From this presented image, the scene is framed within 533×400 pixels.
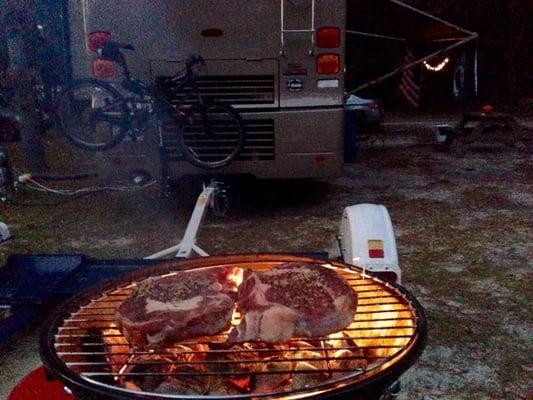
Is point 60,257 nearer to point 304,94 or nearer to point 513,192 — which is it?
point 304,94

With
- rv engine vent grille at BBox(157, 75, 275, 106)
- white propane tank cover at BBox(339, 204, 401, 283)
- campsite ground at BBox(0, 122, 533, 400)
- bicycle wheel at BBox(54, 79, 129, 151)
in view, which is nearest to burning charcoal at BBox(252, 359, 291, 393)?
white propane tank cover at BBox(339, 204, 401, 283)

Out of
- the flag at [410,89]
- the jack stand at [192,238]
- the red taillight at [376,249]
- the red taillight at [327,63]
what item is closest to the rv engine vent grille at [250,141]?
the red taillight at [327,63]

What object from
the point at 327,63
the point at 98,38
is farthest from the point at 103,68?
the point at 327,63

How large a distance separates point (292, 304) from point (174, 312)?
0.52 m

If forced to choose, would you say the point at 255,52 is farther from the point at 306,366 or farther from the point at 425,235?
the point at 306,366

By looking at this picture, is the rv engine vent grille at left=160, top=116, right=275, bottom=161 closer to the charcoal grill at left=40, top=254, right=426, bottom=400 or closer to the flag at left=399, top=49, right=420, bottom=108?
the charcoal grill at left=40, top=254, right=426, bottom=400

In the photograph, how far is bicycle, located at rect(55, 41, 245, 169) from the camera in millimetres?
6844

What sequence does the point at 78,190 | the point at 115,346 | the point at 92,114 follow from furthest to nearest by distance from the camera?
the point at 78,190, the point at 92,114, the point at 115,346

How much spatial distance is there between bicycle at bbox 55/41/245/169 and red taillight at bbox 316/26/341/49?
1389 millimetres

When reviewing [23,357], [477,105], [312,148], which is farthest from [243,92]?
[477,105]

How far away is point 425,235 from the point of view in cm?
680

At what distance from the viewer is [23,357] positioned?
4.33m

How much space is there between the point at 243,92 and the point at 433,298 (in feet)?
11.6

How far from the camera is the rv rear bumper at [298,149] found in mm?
7070
